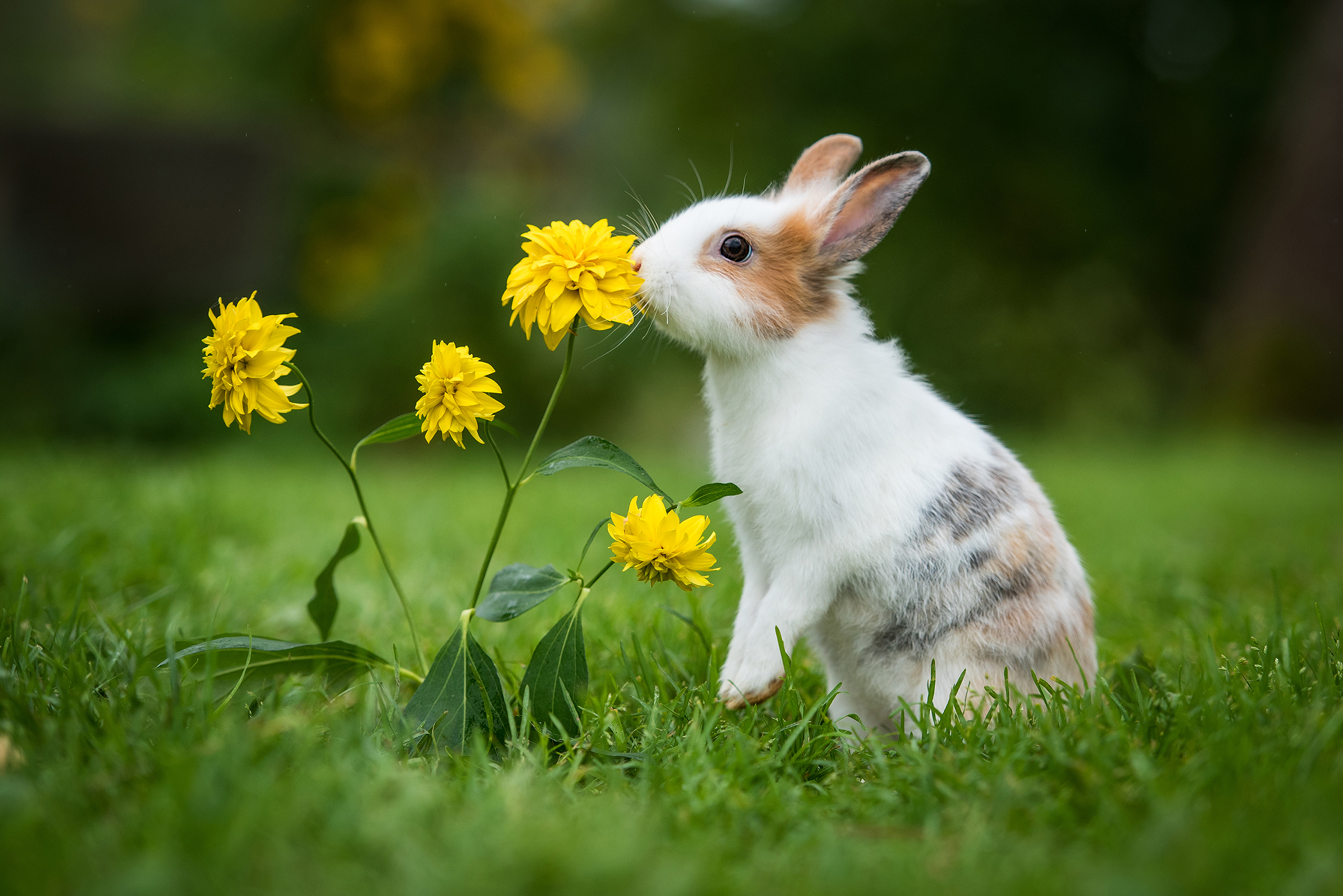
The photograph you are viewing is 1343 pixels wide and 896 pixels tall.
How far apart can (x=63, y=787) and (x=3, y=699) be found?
0.30 meters

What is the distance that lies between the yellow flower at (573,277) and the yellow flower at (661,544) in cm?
37

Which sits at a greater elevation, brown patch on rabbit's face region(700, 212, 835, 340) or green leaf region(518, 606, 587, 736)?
brown patch on rabbit's face region(700, 212, 835, 340)

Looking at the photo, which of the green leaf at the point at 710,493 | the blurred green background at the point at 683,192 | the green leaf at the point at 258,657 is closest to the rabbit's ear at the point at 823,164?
the green leaf at the point at 710,493

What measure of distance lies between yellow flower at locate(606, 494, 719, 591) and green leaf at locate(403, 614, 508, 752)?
34 centimetres

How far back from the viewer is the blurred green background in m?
7.61

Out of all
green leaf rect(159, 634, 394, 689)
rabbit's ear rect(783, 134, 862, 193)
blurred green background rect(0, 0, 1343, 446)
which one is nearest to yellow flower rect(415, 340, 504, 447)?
Result: green leaf rect(159, 634, 394, 689)

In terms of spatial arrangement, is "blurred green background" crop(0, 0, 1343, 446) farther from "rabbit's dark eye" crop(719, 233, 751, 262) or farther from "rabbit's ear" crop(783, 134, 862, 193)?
"rabbit's dark eye" crop(719, 233, 751, 262)

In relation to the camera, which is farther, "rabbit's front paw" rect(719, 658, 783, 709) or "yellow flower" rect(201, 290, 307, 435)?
"rabbit's front paw" rect(719, 658, 783, 709)

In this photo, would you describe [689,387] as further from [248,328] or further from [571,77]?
[248,328]

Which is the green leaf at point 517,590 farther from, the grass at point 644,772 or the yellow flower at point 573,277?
the yellow flower at point 573,277

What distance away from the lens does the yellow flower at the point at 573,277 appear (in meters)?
1.82

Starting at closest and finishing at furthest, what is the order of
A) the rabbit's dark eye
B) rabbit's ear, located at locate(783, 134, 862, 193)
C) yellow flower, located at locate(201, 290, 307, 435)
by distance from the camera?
yellow flower, located at locate(201, 290, 307, 435)
the rabbit's dark eye
rabbit's ear, located at locate(783, 134, 862, 193)

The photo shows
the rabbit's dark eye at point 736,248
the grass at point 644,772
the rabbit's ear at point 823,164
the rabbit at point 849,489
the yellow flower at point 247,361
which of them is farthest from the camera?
the rabbit's ear at point 823,164

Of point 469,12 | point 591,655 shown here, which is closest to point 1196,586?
point 591,655
